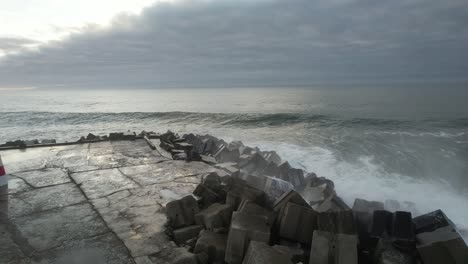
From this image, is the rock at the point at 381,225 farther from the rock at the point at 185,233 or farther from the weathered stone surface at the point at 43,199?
the weathered stone surface at the point at 43,199

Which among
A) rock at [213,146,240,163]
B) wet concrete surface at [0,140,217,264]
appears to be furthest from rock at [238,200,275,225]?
rock at [213,146,240,163]

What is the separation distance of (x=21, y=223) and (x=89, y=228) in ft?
3.57

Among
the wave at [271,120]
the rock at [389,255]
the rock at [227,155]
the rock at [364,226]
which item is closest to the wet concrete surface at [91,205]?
the rock at [227,155]

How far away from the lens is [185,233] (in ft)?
13.3

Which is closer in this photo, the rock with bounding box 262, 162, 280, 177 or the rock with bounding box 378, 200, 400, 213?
the rock with bounding box 378, 200, 400, 213

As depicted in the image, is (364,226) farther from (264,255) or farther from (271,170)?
(271,170)

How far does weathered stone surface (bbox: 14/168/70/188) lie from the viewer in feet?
20.7

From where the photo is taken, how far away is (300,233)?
12.6 ft

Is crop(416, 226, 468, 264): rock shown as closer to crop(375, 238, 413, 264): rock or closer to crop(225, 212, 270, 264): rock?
crop(375, 238, 413, 264): rock

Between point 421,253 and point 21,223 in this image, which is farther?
point 21,223

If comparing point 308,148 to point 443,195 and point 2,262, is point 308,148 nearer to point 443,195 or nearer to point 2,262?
point 443,195

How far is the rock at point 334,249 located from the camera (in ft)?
10.5

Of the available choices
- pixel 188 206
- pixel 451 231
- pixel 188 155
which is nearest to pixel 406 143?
pixel 188 155

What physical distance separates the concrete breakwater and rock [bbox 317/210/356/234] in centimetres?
1
